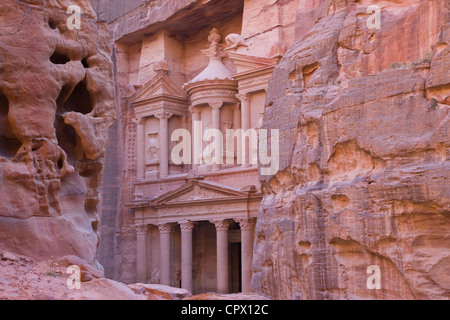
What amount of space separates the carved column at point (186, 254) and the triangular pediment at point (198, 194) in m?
1.05

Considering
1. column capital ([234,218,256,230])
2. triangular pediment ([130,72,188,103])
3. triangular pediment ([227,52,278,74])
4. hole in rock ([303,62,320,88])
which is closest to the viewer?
hole in rock ([303,62,320,88])

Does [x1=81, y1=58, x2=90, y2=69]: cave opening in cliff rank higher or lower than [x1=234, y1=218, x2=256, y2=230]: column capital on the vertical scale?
higher

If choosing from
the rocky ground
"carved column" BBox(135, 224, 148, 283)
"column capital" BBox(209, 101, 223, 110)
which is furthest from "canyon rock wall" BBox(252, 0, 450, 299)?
"carved column" BBox(135, 224, 148, 283)

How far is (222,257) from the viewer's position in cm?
2286

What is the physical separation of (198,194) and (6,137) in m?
16.5

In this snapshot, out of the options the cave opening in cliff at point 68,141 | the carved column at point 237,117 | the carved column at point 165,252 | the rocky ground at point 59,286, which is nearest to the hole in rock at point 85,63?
the cave opening in cliff at point 68,141

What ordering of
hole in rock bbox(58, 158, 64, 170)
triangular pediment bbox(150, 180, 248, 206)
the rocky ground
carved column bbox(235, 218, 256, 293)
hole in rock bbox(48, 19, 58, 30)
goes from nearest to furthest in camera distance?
1. the rocky ground
2. hole in rock bbox(58, 158, 64, 170)
3. hole in rock bbox(48, 19, 58, 30)
4. carved column bbox(235, 218, 256, 293)
5. triangular pediment bbox(150, 180, 248, 206)

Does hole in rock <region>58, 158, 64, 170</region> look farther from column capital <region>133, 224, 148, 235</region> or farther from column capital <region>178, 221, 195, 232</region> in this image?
column capital <region>133, 224, 148, 235</region>

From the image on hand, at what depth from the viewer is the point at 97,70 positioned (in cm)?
830

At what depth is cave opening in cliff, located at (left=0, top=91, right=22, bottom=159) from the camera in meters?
7.36

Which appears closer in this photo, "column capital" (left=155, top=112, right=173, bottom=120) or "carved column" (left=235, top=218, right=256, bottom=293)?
"carved column" (left=235, top=218, right=256, bottom=293)

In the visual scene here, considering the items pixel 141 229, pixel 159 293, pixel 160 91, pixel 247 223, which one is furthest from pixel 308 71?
pixel 141 229

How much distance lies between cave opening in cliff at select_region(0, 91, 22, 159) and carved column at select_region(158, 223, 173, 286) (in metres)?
18.0

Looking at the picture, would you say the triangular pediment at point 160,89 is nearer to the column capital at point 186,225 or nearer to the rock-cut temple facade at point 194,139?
the rock-cut temple facade at point 194,139
